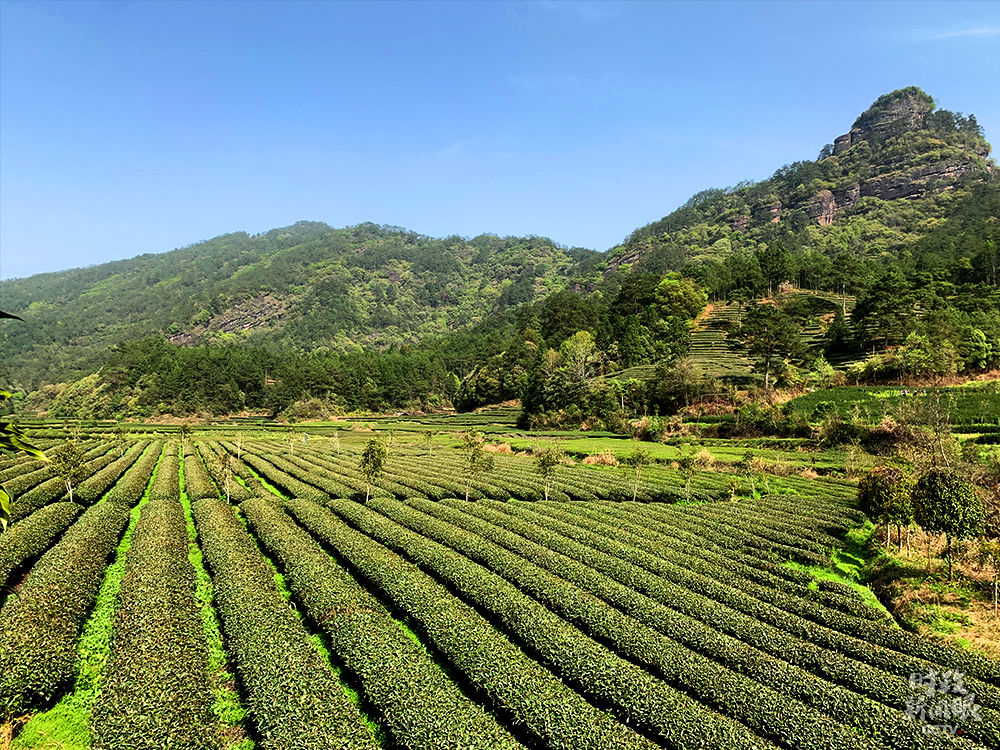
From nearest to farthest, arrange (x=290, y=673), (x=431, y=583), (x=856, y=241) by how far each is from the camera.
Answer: (x=290, y=673) → (x=431, y=583) → (x=856, y=241)

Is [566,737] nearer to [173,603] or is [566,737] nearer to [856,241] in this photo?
[173,603]

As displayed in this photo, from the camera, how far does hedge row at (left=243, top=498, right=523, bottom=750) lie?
1324 centimetres

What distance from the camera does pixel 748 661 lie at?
17.1 m

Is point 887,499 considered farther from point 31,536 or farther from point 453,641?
point 31,536

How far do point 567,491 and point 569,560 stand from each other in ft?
62.3

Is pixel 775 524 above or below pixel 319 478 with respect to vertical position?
below

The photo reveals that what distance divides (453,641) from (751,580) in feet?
51.4

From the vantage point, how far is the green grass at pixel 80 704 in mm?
14062

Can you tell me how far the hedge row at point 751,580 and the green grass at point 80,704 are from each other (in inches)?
942

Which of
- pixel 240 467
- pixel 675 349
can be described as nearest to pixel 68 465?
pixel 240 467

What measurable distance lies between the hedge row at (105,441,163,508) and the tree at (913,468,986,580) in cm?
4739

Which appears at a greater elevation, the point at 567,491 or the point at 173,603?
the point at 173,603

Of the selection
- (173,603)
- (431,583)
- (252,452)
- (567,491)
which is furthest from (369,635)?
(252,452)

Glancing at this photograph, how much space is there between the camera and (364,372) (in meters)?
150
